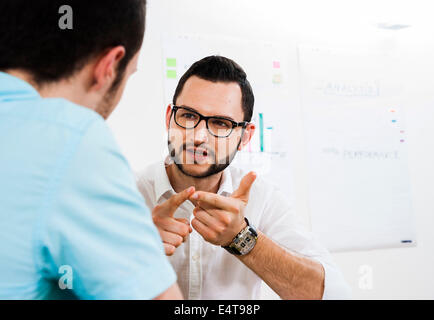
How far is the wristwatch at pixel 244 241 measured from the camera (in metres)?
0.76

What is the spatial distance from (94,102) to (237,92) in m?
0.49

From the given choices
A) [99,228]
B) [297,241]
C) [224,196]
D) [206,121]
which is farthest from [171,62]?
[99,228]

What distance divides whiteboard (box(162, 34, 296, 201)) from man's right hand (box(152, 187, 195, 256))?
0.64 meters

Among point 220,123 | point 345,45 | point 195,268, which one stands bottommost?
point 195,268

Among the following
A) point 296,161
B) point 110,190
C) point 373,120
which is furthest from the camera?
point 373,120

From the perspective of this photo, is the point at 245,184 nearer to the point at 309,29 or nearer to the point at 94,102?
the point at 94,102

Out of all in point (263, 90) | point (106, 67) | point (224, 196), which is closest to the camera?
point (106, 67)

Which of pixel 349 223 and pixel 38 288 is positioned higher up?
pixel 38 288

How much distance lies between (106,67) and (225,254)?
0.63 meters

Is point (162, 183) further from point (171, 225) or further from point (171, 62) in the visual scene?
point (171, 62)

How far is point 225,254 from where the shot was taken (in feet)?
3.22

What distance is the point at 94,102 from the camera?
1.70 ft

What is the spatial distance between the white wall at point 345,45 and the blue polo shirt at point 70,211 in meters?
0.88

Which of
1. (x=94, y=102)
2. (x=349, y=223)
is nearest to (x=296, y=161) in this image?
(x=349, y=223)
